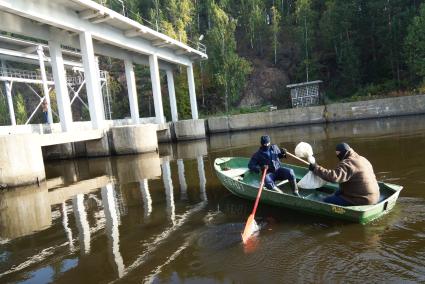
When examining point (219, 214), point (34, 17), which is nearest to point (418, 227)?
point (219, 214)

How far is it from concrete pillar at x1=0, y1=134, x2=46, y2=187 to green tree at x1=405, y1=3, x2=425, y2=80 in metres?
33.8

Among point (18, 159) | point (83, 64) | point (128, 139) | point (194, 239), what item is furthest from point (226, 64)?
point (194, 239)

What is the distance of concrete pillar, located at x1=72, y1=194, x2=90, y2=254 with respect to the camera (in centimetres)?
699

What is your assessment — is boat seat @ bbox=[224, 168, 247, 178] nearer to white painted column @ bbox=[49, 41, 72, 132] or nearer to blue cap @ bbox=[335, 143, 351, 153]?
blue cap @ bbox=[335, 143, 351, 153]

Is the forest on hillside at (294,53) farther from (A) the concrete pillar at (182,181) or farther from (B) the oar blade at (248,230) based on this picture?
(B) the oar blade at (248,230)

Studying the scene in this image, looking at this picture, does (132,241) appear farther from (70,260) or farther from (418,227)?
(418,227)

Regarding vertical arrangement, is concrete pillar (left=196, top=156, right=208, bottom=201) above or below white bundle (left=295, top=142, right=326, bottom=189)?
below

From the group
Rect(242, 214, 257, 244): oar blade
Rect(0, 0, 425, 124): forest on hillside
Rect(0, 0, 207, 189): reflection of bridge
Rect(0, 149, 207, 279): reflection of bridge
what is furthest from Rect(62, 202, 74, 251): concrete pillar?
Rect(0, 0, 425, 124): forest on hillside

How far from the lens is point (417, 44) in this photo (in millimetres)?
34562

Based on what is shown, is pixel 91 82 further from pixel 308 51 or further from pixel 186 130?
pixel 308 51

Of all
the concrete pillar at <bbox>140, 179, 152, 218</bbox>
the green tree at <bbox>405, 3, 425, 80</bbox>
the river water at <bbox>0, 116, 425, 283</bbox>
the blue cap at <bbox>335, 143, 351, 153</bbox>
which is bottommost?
the river water at <bbox>0, 116, 425, 283</bbox>

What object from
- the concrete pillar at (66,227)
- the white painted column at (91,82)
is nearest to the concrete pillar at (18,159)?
the concrete pillar at (66,227)

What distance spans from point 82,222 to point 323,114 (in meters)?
28.5

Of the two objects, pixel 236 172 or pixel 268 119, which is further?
pixel 268 119
